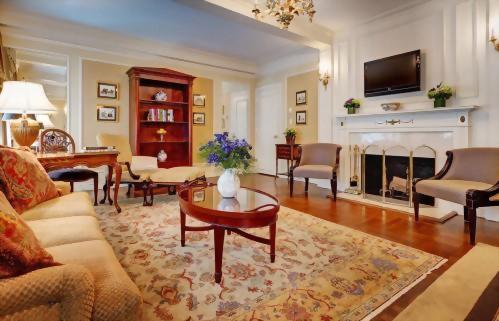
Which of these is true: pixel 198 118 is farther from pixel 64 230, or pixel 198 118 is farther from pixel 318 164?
pixel 64 230

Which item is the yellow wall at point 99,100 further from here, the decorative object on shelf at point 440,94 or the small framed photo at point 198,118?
the decorative object on shelf at point 440,94

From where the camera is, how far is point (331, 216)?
3.13 meters

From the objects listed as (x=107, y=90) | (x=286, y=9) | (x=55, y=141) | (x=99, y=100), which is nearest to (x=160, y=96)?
(x=107, y=90)

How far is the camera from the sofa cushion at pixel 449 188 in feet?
8.15

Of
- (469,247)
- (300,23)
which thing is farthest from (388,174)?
(300,23)

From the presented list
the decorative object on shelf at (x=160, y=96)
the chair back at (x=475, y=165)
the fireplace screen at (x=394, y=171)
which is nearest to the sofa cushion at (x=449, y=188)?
the chair back at (x=475, y=165)

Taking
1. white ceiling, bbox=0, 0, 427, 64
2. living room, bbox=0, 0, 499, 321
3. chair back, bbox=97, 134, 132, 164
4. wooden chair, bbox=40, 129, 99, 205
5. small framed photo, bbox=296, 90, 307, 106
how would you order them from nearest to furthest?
living room, bbox=0, 0, 499, 321
wooden chair, bbox=40, 129, 99, 205
white ceiling, bbox=0, 0, 427, 64
chair back, bbox=97, 134, 132, 164
small framed photo, bbox=296, 90, 307, 106

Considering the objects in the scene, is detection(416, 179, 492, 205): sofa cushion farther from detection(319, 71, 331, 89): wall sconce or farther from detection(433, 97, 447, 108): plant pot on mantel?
detection(319, 71, 331, 89): wall sconce

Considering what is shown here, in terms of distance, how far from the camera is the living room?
4.73 feet

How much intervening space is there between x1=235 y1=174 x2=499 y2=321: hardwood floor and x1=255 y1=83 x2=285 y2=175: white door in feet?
8.46

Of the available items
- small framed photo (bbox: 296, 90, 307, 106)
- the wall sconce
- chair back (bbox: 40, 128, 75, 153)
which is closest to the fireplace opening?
the wall sconce

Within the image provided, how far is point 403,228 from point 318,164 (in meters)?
1.83

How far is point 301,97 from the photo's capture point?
574 centimetres

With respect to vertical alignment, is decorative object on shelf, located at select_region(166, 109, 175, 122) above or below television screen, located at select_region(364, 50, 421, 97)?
below
